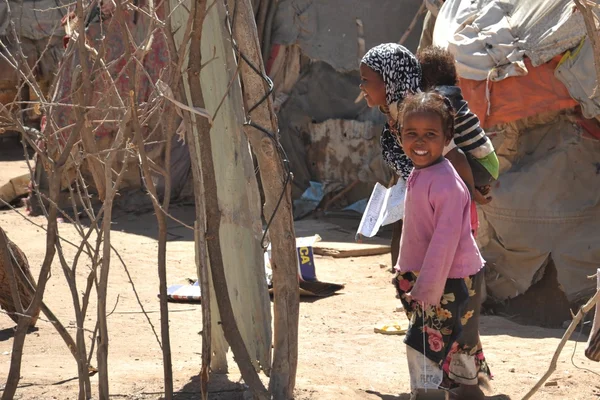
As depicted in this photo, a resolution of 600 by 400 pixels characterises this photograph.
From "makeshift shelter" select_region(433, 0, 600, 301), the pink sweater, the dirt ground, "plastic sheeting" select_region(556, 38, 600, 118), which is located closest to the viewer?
the pink sweater

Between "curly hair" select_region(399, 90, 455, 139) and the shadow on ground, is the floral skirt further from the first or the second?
the shadow on ground

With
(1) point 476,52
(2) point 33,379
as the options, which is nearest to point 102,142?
(1) point 476,52

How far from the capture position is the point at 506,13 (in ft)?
18.5

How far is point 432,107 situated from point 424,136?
0.35 feet

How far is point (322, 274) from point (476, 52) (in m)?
2.16

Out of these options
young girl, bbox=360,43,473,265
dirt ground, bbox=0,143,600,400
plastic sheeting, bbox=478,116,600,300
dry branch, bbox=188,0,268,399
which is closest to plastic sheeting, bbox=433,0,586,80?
plastic sheeting, bbox=478,116,600,300

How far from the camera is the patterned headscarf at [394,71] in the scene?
3455 mm

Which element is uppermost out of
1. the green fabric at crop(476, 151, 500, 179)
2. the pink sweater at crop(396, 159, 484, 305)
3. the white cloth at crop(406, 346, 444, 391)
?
the green fabric at crop(476, 151, 500, 179)

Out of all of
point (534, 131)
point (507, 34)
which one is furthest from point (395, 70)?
point (534, 131)

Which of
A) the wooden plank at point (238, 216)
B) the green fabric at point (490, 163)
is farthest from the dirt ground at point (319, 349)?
the green fabric at point (490, 163)

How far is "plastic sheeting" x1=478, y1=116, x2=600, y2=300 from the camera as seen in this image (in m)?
5.44

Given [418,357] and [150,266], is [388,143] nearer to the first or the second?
[418,357]

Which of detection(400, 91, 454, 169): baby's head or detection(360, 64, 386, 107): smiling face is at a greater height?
detection(360, 64, 386, 107): smiling face

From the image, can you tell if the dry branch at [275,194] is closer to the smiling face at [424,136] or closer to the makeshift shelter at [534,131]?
the smiling face at [424,136]
